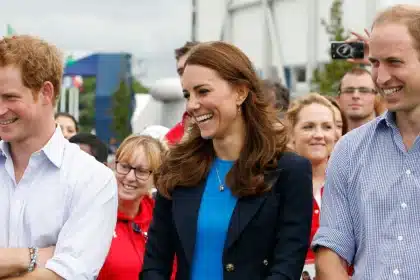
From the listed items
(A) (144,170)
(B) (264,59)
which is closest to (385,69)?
(A) (144,170)

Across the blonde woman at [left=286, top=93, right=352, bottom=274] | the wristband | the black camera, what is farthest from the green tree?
the wristband

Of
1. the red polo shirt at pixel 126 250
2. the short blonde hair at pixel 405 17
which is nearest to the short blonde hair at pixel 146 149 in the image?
the red polo shirt at pixel 126 250

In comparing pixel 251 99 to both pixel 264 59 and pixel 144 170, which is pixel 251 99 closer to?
pixel 144 170

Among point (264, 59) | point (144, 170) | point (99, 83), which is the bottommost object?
point (99, 83)

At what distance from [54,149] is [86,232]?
1.40ft

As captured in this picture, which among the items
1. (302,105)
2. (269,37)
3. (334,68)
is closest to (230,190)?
(302,105)

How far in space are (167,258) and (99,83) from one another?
39.8 m

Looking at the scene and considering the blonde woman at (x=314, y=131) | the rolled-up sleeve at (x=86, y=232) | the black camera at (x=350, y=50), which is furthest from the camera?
the black camera at (x=350, y=50)

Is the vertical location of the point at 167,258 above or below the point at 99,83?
above

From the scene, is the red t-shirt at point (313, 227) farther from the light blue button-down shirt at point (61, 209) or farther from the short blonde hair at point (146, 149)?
the light blue button-down shirt at point (61, 209)

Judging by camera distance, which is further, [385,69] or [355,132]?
[355,132]

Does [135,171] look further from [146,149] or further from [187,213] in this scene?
[187,213]

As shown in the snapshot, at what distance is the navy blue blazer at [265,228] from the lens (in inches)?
170

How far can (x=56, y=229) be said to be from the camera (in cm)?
432
